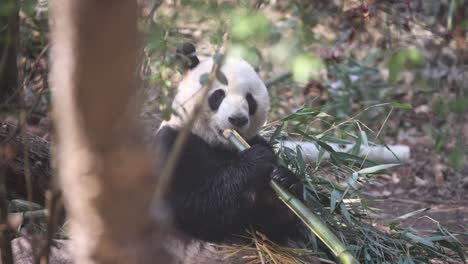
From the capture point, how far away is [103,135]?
1.22 metres

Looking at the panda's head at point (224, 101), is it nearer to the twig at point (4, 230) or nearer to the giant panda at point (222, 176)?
the giant panda at point (222, 176)

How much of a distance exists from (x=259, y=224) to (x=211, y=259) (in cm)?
37

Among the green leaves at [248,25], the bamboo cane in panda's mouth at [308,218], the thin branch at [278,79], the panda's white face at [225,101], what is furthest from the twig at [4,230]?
the thin branch at [278,79]

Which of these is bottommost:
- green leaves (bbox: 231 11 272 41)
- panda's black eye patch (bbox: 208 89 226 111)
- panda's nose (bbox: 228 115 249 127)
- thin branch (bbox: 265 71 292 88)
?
thin branch (bbox: 265 71 292 88)

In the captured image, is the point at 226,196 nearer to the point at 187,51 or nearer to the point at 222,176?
the point at 222,176

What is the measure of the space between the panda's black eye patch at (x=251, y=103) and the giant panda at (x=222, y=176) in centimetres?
2

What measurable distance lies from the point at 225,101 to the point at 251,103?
246 mm

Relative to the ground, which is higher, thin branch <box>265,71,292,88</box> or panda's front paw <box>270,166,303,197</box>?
panda's front paw <box>270,166,303,197</box>

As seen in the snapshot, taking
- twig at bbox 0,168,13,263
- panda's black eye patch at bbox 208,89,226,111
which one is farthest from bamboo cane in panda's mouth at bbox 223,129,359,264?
twig at bbox 0,168,13,263

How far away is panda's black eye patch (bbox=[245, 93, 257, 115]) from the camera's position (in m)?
4.04

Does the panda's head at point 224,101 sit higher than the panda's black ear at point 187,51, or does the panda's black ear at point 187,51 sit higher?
the panda's black ear at point 187,51

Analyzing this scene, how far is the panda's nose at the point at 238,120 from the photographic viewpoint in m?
3.84

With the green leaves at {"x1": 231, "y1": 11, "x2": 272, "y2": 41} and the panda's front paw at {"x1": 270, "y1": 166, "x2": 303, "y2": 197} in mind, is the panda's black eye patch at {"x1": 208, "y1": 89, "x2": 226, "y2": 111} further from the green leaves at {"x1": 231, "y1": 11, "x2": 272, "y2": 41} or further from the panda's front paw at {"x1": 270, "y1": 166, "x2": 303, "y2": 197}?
the green leaves at {"x1": 231, "y1": 11, "x2": 272, "y2": 41}

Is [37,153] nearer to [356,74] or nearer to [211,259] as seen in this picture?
[211,259]
